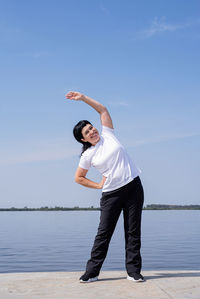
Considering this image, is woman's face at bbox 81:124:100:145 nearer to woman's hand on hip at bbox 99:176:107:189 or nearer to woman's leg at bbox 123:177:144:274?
woman's hand on hip at bbox 99:176:107:189

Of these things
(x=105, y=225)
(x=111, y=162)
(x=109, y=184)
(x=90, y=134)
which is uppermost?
(x=90, y=134)

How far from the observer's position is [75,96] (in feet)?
20.2

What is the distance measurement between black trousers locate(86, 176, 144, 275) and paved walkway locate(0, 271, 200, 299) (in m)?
0.26

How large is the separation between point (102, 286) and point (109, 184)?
4.23 ft

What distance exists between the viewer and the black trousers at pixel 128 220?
6008 millimetres

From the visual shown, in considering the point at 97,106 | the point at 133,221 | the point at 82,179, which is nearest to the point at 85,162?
the point at 82,179

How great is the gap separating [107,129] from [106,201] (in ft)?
3.21

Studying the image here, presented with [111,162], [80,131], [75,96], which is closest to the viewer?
[111,162]

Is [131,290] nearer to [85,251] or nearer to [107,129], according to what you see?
[107,129]

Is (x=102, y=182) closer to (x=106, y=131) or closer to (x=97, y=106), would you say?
(x=106, y=131)

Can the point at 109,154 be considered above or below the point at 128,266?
above

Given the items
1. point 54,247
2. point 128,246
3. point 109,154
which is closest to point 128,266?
point 128,246

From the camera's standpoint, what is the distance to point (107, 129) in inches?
244

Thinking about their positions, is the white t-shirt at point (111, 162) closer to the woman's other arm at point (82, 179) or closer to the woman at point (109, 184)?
the woman at point (109, 184)
